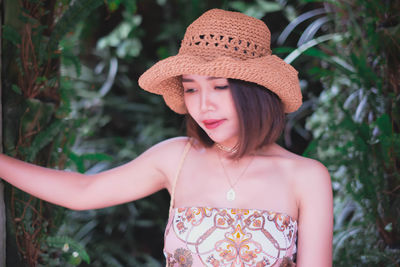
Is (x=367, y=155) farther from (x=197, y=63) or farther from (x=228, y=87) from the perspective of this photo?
(x=197, y=63)

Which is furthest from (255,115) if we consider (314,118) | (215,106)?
(314,118)

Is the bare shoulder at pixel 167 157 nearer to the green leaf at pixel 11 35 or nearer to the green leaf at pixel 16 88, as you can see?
the green leaf at pixel 16 88

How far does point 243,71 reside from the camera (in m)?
1.50

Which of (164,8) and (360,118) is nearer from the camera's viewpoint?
(360,118)

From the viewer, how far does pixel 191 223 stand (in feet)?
5.28

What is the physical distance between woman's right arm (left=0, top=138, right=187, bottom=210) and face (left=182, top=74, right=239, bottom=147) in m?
0.27

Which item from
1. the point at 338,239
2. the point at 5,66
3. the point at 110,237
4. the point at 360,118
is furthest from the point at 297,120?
the point at 5,66

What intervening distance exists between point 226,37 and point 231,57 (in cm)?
10

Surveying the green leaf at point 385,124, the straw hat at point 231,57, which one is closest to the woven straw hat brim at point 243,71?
the straw hat at point 231,57

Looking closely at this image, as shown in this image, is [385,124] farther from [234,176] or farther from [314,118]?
[314,118]

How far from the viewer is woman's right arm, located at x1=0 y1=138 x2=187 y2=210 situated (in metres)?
1.70

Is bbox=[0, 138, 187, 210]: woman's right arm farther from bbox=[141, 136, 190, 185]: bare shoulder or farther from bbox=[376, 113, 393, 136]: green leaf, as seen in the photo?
bbox=[376, 113, 393, 136]: green leaf

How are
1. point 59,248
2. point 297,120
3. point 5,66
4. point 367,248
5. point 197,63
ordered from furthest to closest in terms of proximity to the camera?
point 297,120 → point 367,248 → point 59,248 → point 5,66 → point 197,63

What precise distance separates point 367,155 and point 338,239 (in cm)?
48
